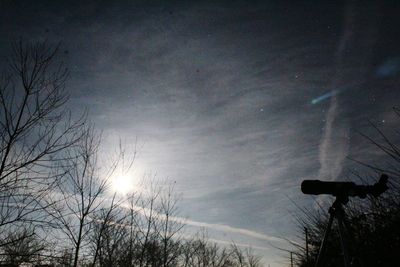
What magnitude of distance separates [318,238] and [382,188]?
380cm

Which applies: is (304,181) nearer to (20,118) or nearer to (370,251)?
(370,251)

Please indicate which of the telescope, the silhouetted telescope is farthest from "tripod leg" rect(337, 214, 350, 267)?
the silhouetted telescope

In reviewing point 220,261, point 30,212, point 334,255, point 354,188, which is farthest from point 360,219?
point 220,261

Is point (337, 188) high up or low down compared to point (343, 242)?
up

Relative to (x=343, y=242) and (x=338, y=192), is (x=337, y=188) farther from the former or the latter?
(x=343, y=242)

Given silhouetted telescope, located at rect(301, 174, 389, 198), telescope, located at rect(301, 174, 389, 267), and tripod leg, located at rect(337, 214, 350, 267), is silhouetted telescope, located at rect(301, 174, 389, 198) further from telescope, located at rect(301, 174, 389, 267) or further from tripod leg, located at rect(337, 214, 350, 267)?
Result: tripod leg, located at rect(337, 214, 350, 267)

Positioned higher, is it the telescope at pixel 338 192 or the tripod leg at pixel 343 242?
the telescope at pixel 338 192

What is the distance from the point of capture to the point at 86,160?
9000 mm

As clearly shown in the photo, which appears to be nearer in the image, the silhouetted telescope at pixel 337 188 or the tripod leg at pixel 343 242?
the tripod leg at pixel 343 242

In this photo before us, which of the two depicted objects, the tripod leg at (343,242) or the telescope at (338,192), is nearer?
the tripod leg at (343,242)

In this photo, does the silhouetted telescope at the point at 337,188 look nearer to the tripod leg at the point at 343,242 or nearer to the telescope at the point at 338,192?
the telescope at the point at 338,192

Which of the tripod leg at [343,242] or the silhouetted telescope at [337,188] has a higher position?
the silhouetted telescope at [337,188]

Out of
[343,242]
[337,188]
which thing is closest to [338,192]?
[337,188]

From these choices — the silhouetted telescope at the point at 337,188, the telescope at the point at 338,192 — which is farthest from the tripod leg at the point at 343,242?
the silhouetted telescope at the point at 337,188
